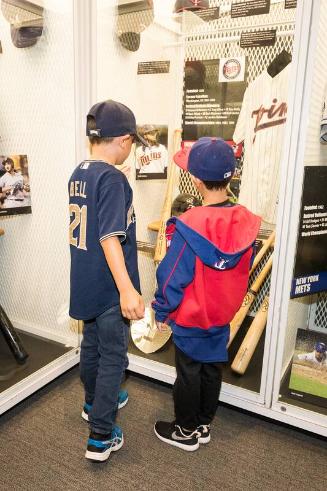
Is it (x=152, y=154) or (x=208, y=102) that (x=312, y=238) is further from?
(x=152, y=154)

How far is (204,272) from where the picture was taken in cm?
138

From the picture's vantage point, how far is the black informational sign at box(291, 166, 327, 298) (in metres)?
1.51

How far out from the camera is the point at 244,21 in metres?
2.08

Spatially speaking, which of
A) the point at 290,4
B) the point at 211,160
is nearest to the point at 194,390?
the point at 211,160

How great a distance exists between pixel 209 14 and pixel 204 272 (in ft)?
4.88

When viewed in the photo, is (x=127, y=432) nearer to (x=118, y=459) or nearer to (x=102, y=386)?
(x=118, y=459)

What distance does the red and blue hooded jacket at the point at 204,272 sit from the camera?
4.29ft

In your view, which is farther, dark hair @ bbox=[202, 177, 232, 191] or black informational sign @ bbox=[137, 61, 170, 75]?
black informational sign @ bbox=[137, 61, 170, 75]

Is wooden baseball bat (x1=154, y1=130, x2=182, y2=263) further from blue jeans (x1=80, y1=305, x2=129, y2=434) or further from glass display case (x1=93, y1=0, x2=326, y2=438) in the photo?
blue jeans (x1=80, y1=305, x2=129, y2=434)

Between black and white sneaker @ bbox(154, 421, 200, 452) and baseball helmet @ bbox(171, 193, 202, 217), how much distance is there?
1.12m

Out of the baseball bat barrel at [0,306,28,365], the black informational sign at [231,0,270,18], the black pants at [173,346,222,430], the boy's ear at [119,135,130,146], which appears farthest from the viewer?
the baseball bat barrel at [0,306,28,365]

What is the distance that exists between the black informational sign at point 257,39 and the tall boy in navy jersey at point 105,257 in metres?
0.94

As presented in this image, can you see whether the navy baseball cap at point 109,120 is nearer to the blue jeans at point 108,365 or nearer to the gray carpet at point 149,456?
the blue jeans at point 108,365

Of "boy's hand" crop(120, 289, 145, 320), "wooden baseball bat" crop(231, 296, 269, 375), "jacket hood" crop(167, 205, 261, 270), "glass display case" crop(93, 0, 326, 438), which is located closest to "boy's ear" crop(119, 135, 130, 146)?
"jacket hood" crop(167, 205, 261, 270)
